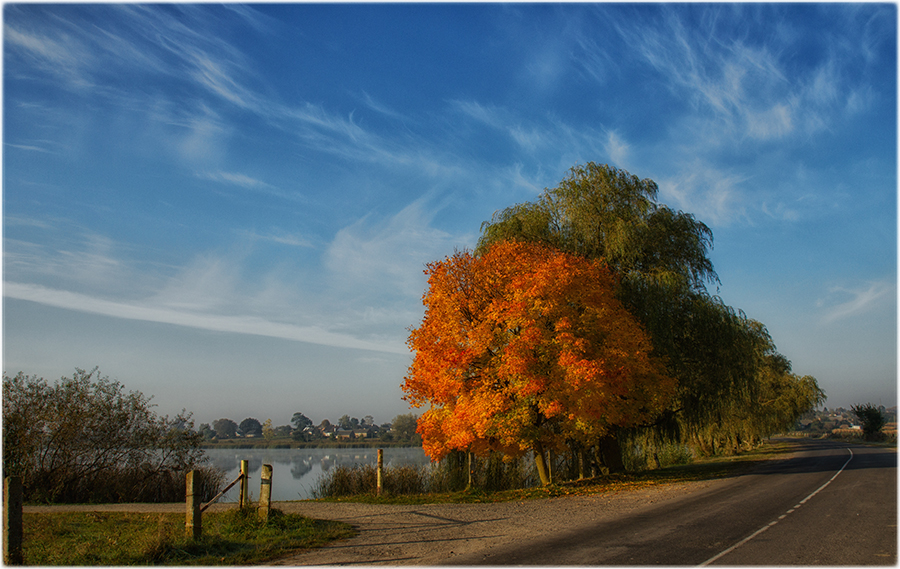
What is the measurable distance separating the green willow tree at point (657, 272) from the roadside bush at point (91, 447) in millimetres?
15287

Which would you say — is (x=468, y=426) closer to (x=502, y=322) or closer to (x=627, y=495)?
(x=502, y=322)

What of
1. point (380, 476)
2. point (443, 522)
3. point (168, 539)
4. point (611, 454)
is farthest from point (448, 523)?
point (611, 454)

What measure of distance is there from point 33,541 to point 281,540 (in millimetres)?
4576

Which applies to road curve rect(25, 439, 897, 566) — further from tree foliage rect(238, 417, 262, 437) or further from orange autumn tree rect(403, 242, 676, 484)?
tree foliage rect(238, 417, 262, 437)

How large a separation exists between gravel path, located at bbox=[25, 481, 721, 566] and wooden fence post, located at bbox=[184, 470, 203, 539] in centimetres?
192

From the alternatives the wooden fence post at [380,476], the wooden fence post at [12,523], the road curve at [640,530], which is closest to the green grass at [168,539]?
the wooden fence post at [12,523]

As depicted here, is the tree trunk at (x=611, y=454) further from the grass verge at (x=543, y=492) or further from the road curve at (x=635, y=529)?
the road curve at (x=635, y=529)

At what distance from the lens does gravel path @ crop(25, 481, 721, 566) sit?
29.8ft

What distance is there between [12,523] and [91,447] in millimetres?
13196

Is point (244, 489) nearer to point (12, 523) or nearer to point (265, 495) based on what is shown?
point (265, 495)

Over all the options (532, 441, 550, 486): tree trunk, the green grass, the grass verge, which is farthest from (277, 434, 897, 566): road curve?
(532, 441, 550, 486): tree trunk

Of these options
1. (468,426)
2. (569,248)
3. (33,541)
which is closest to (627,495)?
(468,426)

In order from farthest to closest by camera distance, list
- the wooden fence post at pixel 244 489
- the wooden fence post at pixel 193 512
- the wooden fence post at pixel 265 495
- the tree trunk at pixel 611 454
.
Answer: the tree trunk at pixel 611 454 → the wooden fence post at pixel 244 489 → the wooden fence post at pixel 265 495 → the wooden fence post at pixel 193 512

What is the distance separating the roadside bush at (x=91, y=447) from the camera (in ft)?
59.7
